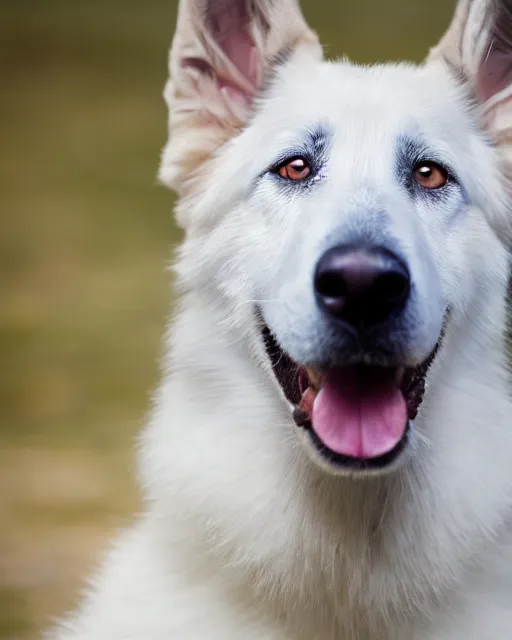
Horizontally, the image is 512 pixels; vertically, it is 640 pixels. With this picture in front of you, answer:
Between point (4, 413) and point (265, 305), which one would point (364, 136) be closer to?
point (265, 305)

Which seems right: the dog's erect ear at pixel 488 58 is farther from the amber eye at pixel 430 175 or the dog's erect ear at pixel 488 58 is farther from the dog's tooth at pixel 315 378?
the dog's tooth at pixel 315 378

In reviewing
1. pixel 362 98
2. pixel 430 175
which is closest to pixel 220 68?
pixel 362 98

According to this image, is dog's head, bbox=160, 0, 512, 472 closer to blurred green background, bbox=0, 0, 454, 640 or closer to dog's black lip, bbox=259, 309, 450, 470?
dog's black lip, bbox=259, 309, 450, 470

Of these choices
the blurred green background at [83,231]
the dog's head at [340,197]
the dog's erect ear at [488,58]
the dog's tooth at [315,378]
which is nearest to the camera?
the dog's head at [340,197]

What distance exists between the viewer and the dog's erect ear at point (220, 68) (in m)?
2.87

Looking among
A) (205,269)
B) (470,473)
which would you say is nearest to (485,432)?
→ (470,473)

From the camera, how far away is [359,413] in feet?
7.64

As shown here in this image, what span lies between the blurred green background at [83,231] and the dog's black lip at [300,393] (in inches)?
71.9

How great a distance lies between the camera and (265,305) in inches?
99.0

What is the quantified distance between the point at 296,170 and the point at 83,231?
309 cm

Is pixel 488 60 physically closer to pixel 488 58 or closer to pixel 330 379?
pixel 488 58

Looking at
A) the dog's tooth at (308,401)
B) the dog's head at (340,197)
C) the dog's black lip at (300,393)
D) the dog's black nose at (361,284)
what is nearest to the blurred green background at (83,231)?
the dog's head at (340,197)

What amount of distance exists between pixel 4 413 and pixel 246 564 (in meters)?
2.47

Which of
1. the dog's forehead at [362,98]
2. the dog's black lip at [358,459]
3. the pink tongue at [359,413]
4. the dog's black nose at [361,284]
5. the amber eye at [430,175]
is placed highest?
the dog's forehead at [362,98]
